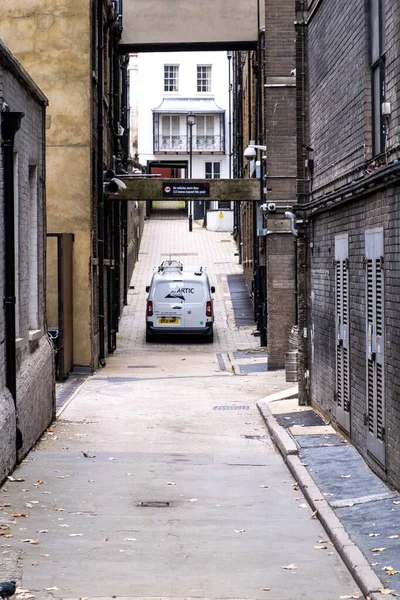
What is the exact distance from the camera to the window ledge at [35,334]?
14630mm

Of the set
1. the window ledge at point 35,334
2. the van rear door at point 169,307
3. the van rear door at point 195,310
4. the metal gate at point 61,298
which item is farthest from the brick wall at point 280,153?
the window ledge at point 35,334

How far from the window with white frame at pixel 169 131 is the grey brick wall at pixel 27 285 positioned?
192 feet

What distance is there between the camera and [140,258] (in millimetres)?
47031

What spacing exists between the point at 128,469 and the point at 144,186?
1588 centimetres

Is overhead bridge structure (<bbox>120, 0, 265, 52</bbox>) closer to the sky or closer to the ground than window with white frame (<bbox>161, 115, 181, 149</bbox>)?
closer to the ground

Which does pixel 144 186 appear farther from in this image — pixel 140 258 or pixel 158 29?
pixel 140 258

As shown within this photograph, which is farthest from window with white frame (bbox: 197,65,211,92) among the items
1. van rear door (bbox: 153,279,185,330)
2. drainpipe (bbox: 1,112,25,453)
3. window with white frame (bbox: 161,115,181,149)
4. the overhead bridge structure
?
drainpipe (bbox: 1,112,25,453)

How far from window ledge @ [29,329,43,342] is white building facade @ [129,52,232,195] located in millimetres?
56362

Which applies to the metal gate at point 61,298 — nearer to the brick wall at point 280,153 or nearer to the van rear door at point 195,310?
the brick wall at point 280,153

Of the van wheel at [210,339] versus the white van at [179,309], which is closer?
the white van at [179,309]

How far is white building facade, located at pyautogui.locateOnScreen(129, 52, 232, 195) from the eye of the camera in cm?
7212

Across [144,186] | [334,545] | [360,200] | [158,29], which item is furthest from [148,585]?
[158,29]

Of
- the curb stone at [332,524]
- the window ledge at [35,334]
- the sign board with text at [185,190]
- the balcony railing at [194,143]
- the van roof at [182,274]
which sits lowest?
the curb stone at [332,524]

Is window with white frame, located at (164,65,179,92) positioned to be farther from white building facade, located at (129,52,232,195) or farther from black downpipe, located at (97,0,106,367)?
black downpipe, located at (97,0,106,367)
